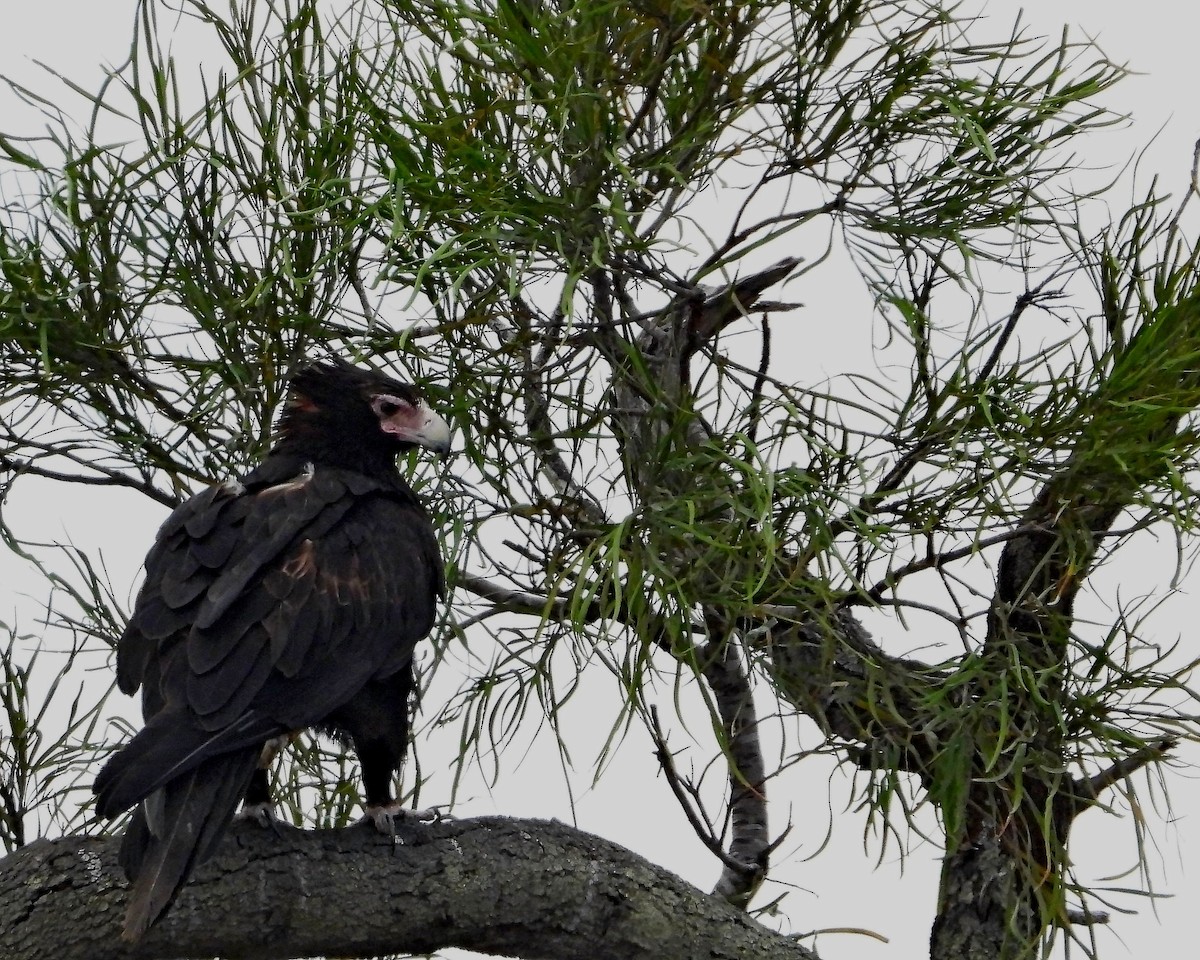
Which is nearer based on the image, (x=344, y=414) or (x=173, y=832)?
(x=173, y=832)

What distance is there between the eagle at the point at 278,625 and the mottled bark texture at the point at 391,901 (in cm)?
7

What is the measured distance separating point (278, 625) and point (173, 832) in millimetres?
292

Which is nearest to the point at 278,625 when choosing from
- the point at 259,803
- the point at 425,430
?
the point at 259,803

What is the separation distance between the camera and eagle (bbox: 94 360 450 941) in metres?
1.73

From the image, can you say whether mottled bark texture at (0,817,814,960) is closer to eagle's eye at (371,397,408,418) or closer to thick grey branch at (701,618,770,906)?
thick grey branch at (701,618,770,906)

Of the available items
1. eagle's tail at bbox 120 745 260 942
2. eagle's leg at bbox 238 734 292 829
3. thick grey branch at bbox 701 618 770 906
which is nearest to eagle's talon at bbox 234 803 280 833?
eagle's leg at bbox 238 734 292 829

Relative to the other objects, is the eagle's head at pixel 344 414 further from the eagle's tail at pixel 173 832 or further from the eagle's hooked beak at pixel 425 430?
the eagle's tail at pixel 173 832

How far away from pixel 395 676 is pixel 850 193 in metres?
0.87

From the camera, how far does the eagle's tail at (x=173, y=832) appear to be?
5.47ft

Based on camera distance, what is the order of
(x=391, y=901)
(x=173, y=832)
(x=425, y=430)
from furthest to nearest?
(x=425, y=430) < (x=391, y=901) < (x=173, y=832)

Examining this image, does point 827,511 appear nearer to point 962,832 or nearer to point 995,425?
point 995,425

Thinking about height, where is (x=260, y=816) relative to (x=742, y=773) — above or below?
below

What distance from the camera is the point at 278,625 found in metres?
1.89

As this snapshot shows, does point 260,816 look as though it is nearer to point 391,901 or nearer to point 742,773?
point 391,901
